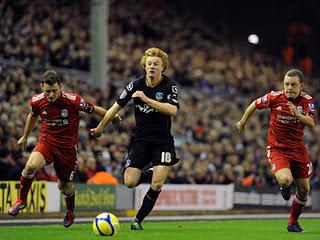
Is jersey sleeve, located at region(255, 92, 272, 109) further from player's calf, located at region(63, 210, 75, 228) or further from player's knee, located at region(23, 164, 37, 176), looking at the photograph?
player's knee, located at region(23, 164, 37, 176)

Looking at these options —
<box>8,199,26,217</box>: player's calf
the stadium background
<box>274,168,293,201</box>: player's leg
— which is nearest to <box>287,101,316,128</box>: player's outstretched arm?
<box>274,168,293,201</box>: player's leg

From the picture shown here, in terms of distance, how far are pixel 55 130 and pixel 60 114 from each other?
0.28 meters

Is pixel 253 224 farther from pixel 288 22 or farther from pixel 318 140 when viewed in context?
pixel 288 22

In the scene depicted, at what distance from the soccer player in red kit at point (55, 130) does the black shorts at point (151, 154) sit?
80 centimetres

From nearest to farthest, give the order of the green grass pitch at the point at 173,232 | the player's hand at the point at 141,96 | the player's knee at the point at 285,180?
1. the green grass pitch at the point at 173,232
2. the player's hand at the point at 141,96
3. the player's knee at the point at 285,180

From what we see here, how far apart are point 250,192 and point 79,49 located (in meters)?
9.08

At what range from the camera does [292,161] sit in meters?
13.9

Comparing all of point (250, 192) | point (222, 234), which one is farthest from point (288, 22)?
point (222, 234)

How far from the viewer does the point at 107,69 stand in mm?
29500

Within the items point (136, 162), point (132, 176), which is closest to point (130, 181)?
point (132, 176)

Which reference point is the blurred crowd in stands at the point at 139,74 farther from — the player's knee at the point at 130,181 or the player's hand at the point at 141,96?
the player's hand at the point at 141,96

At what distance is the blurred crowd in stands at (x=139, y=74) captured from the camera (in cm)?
2273

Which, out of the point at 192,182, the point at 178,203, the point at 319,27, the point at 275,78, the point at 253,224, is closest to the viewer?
the point at 253,224

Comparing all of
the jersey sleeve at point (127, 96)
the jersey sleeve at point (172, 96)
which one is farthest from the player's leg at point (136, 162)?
the jersey sleeve at point (172, 96)
